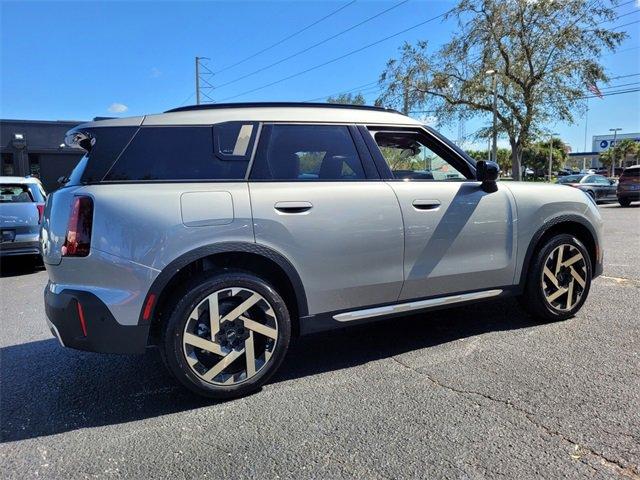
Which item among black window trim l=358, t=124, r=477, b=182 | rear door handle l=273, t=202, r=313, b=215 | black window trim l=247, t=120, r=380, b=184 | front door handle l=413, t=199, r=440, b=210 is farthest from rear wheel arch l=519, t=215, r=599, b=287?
rear door handle l=273, t=202, r=313, b=215

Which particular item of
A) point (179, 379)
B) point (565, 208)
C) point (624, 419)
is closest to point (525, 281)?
point (565, 208)

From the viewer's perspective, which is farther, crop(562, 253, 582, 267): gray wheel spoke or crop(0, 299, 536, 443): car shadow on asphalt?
crop(562, 253, 582, 267): gray wheel spoke

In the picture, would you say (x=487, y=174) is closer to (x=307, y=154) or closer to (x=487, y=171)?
(x=487, y=171)

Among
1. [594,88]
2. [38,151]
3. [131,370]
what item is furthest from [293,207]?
[594,88]

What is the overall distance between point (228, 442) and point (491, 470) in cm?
136

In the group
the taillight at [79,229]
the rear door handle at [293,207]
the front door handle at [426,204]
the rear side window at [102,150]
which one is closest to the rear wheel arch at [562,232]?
the front door handle at [426,204]

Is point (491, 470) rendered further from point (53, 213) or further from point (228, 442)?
point (53, 213)

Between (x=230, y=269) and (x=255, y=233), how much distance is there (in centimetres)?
29

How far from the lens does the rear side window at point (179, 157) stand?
124 inches

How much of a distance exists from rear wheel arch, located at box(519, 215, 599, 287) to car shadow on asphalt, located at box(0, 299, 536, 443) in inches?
25.0

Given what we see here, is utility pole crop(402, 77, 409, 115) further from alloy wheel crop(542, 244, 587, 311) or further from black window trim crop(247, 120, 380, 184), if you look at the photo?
black window trim crop(247, 120, 380, 184)

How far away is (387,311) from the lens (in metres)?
3.71

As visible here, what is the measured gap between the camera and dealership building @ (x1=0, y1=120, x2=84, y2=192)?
24516 mm

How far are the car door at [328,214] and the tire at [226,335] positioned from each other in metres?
0.30
